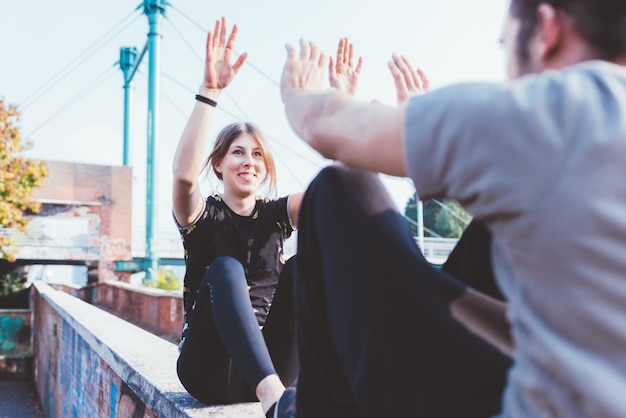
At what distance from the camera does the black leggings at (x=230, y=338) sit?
159 cm

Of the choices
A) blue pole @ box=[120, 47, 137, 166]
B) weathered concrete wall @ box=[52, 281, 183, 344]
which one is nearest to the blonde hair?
weathered concrete wall @ box=[52, 281, 183, 344]

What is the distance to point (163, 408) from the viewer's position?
6.52 ft

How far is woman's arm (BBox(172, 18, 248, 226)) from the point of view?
185cm

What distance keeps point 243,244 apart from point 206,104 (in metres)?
0.60

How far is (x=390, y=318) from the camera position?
893 mm

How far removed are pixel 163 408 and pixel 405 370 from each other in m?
1.36

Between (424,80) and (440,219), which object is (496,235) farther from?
(440,219)

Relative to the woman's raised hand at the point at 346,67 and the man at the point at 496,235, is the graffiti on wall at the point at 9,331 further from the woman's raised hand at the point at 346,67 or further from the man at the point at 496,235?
the man at the point at 496,235

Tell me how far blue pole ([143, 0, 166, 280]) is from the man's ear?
21782mm

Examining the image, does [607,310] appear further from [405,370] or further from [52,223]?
[52,223]

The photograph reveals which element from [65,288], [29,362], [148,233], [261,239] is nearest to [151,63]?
[148,233]

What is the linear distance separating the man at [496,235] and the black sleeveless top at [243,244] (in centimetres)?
116

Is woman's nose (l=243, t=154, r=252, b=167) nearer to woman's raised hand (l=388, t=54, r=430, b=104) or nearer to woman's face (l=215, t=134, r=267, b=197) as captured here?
woman's face (l=215, t=134, r=267, b=197)

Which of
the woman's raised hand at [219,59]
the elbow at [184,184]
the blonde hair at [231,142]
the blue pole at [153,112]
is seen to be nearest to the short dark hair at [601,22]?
the woman's raised hand at [219,59]
